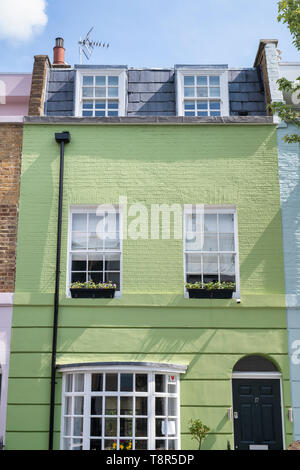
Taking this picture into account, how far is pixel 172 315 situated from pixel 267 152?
4.50 meters

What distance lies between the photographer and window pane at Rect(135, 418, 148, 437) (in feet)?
40.3

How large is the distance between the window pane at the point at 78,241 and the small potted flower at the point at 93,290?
36.1 inches

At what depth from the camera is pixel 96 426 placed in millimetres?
12375

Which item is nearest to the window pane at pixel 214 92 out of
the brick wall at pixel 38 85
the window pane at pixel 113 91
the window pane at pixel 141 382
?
the window pane at pixel 113 91

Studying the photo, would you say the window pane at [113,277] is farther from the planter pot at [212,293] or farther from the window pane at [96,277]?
the planter pot at [212,293]

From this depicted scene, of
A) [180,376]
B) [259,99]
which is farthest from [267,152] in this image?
[180,376]

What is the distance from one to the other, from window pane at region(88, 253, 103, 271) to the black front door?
13.0ft

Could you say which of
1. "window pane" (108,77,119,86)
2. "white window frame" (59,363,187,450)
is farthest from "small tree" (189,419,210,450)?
"window pane" (108,77,119,86)

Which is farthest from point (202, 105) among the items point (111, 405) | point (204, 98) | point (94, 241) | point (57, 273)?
point (111, 405)

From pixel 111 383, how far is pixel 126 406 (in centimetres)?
56

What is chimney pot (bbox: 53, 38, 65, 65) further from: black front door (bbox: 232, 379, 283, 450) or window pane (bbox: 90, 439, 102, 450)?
window pane (bbox: 90, 439, 102, 450)

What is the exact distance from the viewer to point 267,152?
14359 mm

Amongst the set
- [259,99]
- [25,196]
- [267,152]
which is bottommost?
[25,196]

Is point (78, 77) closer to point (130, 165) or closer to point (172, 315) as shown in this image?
point (130, 165)
